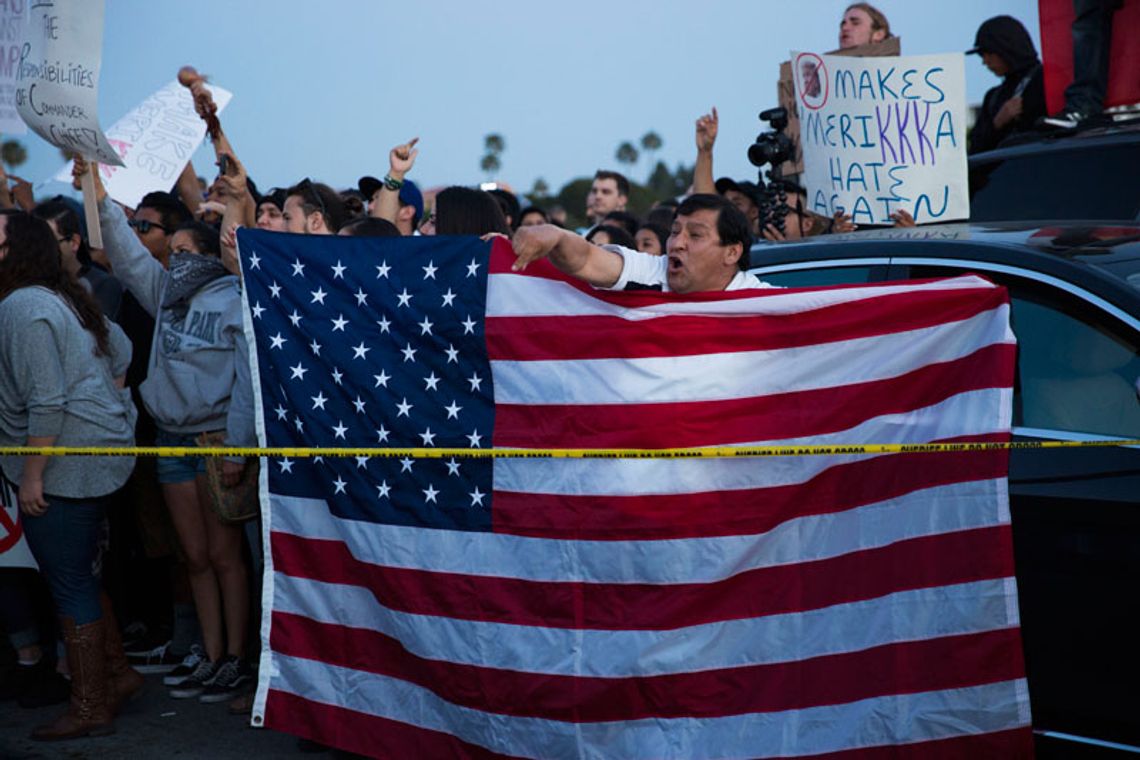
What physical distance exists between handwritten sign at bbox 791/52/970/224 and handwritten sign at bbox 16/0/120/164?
3.37 metres

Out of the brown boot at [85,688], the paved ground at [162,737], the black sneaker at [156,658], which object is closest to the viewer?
the paved ground at [162,737]

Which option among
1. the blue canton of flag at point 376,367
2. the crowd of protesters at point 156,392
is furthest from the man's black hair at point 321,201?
the blue canton of flag at point 376,367

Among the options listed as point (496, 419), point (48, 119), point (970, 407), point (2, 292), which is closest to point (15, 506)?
point (2, 292)

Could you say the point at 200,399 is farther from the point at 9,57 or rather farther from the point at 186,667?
the point at 9,57

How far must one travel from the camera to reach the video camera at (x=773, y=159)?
747cm

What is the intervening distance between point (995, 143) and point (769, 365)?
16.7ft

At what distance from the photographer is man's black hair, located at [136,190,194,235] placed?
7.67m

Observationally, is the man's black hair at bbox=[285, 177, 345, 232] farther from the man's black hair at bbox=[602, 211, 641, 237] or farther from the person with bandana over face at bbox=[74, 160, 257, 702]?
the man's black hair at bbox=[602, 211, 641, 237]

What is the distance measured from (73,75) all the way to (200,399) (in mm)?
1646

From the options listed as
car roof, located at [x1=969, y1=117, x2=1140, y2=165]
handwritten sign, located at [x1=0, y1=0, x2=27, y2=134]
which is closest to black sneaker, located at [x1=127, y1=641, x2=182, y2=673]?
handwritten sign, located at [x1=0, y1=0, x2=27, y2=134]

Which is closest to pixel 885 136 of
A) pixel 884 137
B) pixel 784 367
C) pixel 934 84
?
pixel 884 137

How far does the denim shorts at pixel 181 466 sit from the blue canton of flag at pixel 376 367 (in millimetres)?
1416

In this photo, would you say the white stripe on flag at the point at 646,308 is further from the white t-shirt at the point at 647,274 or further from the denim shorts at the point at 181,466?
the denim shorts at the point at 181,466

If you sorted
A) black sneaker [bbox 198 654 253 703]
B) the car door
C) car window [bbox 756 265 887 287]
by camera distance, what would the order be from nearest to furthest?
the car door
car window [bbox 756 265 887 287]
black sneaker [bbox 198 654 253 703]
